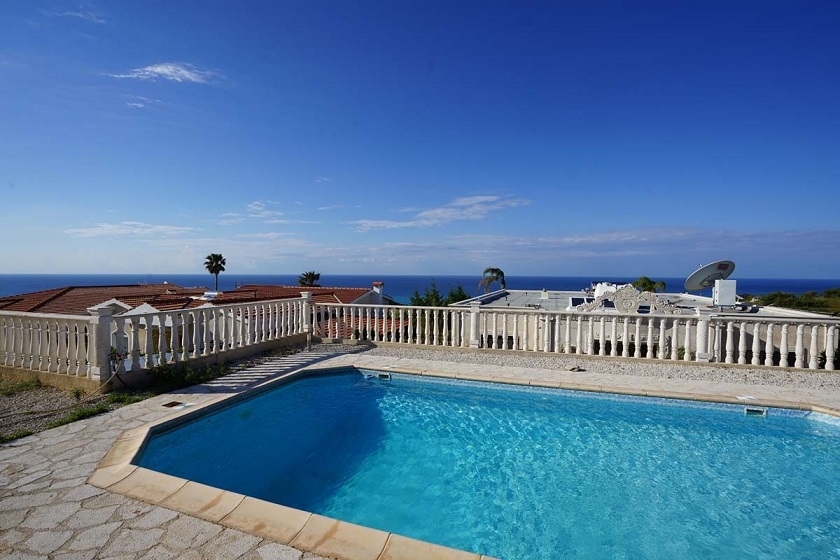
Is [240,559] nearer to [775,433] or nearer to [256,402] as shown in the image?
[256,402]

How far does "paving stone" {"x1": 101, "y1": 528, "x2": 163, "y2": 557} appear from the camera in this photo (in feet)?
7.07

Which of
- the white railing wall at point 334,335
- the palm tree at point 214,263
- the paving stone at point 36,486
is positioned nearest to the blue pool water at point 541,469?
the paving stone at point 36,486

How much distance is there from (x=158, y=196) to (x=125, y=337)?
976cm

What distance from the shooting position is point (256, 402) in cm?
572

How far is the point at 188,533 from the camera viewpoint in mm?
2324

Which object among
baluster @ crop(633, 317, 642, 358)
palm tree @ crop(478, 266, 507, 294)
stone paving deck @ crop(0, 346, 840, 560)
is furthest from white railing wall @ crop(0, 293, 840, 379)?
palm tree @ crop(478, 266, 507, 294)

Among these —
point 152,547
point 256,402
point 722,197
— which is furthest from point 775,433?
point 722,197

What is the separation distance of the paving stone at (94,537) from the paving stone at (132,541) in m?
0.06

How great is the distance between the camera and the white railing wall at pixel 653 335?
6711 millimetres

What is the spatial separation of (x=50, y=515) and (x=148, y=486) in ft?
1.75

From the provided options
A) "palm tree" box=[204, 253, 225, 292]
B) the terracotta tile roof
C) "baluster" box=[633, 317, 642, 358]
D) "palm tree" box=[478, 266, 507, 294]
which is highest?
"palm tree" box=[204, 253, 225, 292]

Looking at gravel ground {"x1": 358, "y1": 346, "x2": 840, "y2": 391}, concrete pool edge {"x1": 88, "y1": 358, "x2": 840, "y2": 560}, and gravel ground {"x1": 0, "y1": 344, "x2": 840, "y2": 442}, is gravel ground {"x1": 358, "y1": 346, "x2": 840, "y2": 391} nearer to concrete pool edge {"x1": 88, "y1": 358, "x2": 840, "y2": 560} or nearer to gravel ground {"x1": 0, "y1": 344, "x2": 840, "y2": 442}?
gravel ground {"x1": 0, "y1": 344, "x2": 840, "y2": 442}

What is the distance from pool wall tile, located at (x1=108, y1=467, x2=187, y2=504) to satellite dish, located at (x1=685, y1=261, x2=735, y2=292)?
1445 cm

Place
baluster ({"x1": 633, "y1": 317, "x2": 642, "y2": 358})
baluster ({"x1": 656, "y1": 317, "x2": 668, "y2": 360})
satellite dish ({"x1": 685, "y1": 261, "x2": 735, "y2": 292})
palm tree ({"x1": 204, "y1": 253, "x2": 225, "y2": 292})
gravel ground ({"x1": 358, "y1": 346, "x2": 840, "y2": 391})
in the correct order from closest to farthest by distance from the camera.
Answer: gravel ground ({"x1": 358, "y1": 346, "x2": 840, "y2": 391}), baluster ({"x1": 656, "y1": 317, "x2": 668, "y2": 360}), baluster ({"x1": 633, "y1": 317, "x2": 642, "y2": 358}), satellite dish ({"x1": 685, "y1": 261, "x2": 735, "y2": 292}), palm tree ({"x1": 204, "y1": 253, "x2": 225, "y2": 292})
